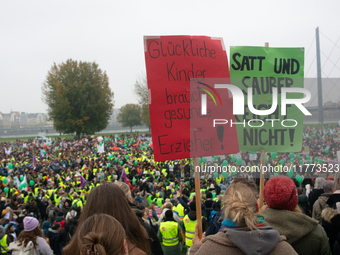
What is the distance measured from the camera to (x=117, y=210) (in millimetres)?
2104

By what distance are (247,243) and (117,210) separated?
40.3 inches

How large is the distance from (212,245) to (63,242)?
519cm

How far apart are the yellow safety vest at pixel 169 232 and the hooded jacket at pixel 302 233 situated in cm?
323

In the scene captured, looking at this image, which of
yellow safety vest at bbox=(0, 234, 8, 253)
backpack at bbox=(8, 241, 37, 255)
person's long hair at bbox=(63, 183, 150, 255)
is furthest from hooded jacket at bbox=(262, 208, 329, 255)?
yellow safety vest at bbox=(0, 234, 8, 253)

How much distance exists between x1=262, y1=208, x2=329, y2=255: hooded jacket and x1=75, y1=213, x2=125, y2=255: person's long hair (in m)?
1.22

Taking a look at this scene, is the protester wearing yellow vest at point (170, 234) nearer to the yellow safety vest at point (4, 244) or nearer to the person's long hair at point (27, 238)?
the person's long hair at point (27, 238)

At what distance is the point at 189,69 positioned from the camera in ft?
10.7

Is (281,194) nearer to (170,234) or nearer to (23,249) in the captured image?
(170,234)

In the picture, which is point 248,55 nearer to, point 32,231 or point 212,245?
point 212,245

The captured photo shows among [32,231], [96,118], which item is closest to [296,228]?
[32,231]

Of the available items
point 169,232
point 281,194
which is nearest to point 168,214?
point 169,232

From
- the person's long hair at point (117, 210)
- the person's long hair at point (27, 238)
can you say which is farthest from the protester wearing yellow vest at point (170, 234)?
the person's long hair at point (117, 210)

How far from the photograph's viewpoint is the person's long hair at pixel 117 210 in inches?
81.5

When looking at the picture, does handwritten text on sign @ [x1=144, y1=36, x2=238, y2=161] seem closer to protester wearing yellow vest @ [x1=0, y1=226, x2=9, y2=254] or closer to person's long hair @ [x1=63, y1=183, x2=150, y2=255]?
person's long hair @ [x1=63, y1=183, x2=150, y2=255]
